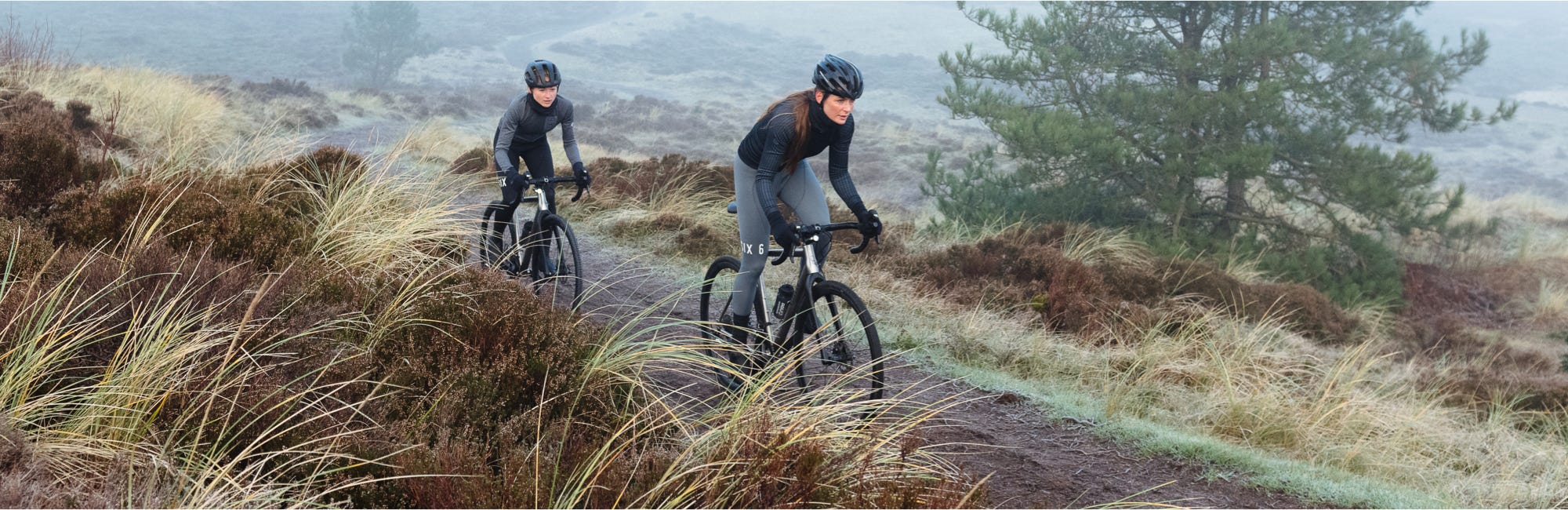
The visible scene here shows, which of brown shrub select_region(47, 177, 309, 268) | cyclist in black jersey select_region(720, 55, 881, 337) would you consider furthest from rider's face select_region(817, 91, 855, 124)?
brown shrub select_region(47, 177, 309, 268)

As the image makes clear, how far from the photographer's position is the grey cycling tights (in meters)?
4.87

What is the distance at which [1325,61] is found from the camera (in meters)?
14.5

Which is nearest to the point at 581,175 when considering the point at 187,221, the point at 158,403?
the point at 187,221

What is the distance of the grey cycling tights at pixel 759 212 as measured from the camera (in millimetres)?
4871

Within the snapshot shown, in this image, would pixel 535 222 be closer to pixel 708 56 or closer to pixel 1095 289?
pixel 1095 289

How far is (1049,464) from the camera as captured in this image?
471 centimetres

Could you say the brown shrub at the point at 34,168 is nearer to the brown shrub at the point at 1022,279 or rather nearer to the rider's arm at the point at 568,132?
the rider's arm at the point at 568,132

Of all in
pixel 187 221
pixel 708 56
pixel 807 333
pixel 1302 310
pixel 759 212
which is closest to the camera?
pixel 807 333

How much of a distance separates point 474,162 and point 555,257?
9.00 metres

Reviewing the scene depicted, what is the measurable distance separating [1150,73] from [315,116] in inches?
728

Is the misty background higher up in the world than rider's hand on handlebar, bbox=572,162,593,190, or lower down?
lower down

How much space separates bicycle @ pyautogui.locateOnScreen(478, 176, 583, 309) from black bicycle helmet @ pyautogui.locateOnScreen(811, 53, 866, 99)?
92.6 inches

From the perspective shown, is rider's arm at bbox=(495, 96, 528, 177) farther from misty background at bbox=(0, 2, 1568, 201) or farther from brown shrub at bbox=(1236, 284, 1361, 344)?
misty background at bbox=(0, 2, 1568, 201)

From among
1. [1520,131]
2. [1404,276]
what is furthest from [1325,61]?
[1520,131]
